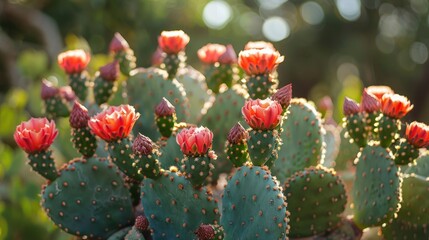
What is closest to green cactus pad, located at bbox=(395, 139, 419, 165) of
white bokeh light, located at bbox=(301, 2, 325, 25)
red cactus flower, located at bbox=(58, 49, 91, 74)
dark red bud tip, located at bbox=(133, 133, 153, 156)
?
dark red bud tip, located at bbox=(133, 133, 153, 156)

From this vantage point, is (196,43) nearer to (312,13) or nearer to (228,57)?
(312,13)

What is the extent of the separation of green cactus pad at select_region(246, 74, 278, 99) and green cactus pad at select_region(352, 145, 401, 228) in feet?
1.25

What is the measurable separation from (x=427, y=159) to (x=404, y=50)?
12545mm

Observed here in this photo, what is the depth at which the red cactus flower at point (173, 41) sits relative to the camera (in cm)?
245

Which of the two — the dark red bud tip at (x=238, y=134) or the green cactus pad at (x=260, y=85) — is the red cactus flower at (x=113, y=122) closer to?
the dark red bud tip at (x=238, y=134)

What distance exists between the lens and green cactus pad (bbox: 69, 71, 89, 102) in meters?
2.60

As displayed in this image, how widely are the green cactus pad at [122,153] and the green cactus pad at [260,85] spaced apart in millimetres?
433

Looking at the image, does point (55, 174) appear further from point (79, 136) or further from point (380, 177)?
point (380, 177)

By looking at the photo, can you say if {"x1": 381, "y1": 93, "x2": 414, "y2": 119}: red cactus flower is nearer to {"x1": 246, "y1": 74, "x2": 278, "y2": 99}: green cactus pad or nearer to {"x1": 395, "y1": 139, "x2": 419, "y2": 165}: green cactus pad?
{"x1": 395, "y1": 139, "x2": 419, "y2": 165}: green cactus pad

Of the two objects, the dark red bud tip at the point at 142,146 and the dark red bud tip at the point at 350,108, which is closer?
the dark red bud tip at the point at 142,146

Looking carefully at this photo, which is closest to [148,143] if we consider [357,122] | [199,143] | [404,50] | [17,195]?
[199,143]

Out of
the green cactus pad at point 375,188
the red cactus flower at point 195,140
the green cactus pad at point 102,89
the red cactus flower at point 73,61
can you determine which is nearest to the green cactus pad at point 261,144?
the red cactus flower at point 195,140

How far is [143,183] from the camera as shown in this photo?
1.94 metres

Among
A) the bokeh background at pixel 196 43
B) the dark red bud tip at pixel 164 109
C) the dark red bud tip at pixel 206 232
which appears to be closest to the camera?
the dark red bud tip at pixel 206 232
